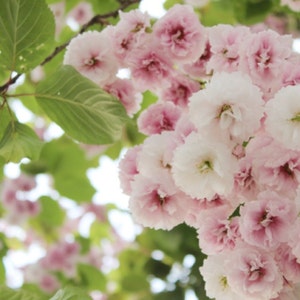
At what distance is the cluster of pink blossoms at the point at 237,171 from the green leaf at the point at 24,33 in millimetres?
219

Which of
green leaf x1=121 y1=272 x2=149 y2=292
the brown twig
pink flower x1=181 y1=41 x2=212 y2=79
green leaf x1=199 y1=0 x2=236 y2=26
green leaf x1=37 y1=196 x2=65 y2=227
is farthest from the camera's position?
green leaf x1=37 y1=196 x2=65 y2=227

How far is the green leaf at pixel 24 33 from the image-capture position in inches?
35.6

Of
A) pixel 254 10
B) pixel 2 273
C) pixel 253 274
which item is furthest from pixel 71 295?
pixel 254 10

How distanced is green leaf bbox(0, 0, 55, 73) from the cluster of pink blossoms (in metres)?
0.22

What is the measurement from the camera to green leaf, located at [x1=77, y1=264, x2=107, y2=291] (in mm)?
2137

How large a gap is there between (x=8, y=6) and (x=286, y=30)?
70.6 inches

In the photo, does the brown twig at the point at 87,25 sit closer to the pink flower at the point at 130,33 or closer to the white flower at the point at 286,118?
the pink flower at the point at 130,33

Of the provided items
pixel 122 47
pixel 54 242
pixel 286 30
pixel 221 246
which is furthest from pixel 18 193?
pixel 221 246

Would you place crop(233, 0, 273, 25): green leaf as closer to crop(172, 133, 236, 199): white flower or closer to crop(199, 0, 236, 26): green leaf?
crop(199, 0, 236, 26): green leaf

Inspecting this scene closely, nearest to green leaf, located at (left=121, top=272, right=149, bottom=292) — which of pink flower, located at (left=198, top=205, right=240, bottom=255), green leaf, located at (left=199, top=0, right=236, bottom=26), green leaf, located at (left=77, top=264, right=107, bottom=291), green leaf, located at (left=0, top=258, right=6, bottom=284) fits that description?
green leaf, located at (left=77, top=264, right=107, bottom=291)

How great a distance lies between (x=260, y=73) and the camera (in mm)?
854

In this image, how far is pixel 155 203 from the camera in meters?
0.86

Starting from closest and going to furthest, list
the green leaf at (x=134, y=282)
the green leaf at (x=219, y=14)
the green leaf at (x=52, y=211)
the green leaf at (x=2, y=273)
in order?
the green leaf at (x=2, y=273) → the green leaf at (x=219, y=14) → the green leaf at (x=134, y=282) → the green leaf at (x=52, y=211)

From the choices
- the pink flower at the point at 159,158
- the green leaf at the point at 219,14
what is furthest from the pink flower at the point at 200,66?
the green leaf at the point at 219,14
